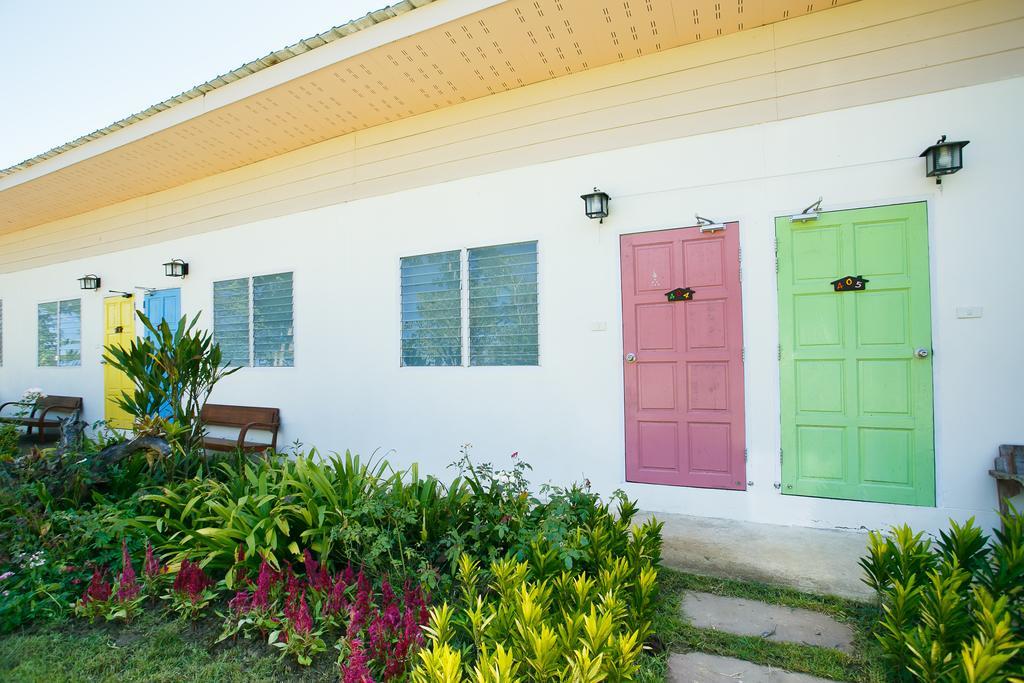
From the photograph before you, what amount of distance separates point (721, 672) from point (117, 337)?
9877mm

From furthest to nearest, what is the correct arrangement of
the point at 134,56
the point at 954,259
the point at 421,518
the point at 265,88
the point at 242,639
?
the point at 134,56, the point at 265,88, the point at 954,259, the point at 421,518, the point at 242,639

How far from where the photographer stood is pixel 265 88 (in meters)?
5.39

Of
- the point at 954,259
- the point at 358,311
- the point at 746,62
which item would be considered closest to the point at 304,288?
the point at 358,311

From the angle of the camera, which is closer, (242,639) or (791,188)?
(242,639)

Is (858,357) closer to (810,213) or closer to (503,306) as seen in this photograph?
(810,213)

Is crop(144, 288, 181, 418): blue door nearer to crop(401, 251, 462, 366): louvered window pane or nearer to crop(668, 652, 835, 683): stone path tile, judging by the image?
crop(401, 251, 462, 366): louvered window pane

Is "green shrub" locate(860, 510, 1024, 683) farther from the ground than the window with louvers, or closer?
closer

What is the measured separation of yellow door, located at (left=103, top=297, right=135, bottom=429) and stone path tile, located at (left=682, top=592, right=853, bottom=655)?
895cm

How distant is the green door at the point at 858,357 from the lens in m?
3.66

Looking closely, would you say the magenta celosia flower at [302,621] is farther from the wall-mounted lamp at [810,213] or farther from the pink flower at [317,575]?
the wall-mounted lamp at [810,213]

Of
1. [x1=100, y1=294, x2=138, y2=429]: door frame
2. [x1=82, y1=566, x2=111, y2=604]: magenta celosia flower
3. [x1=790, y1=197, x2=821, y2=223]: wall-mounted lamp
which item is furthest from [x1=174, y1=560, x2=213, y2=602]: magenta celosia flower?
[x1=100, y1=294, x2=138, y2=429]: door frame

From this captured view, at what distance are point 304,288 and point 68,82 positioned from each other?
18.3ft

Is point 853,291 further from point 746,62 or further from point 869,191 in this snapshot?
point 746,62

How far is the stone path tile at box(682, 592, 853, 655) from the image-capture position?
8.46ft
